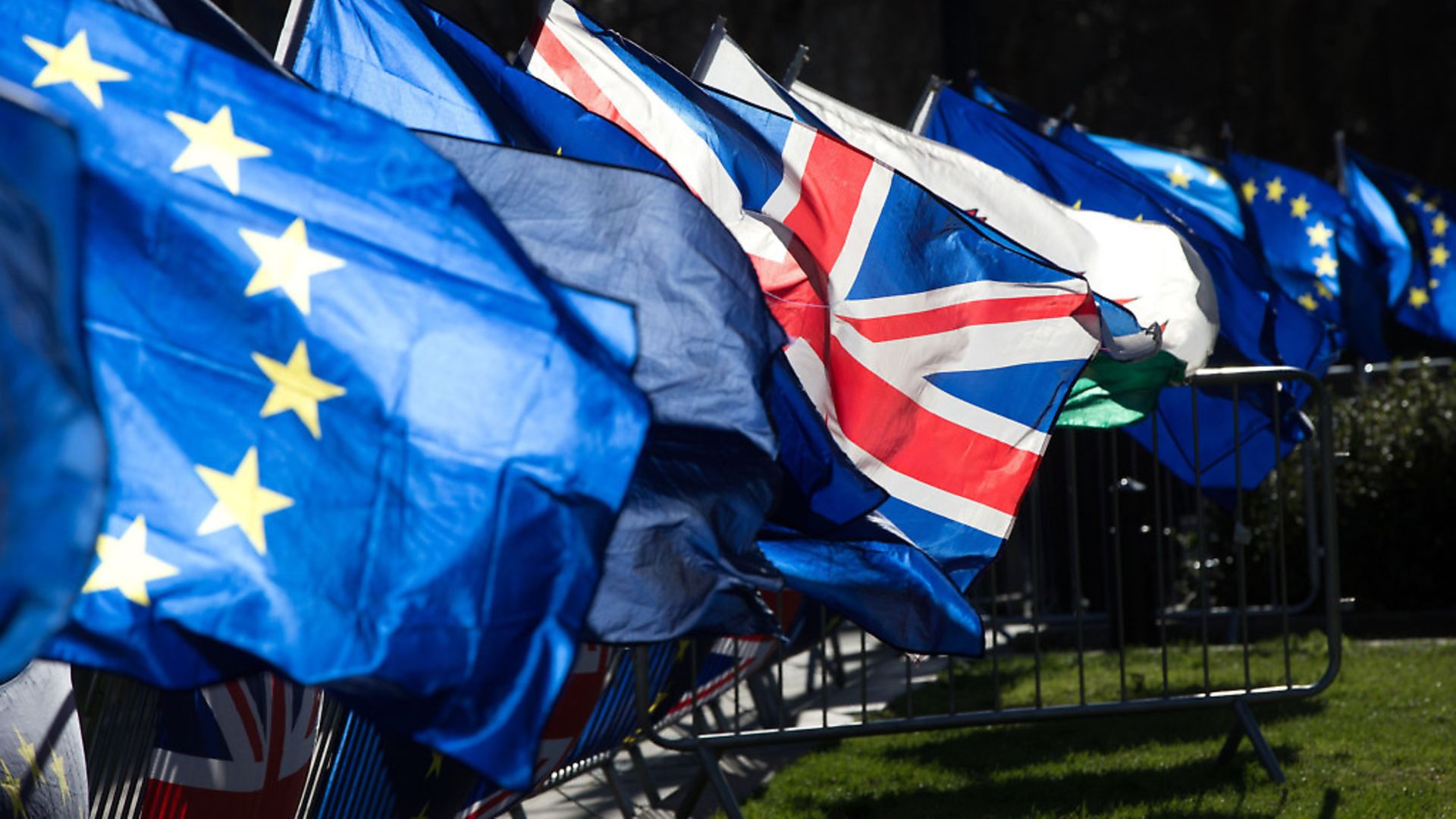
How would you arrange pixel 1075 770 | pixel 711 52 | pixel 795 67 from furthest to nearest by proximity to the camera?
pixel 795 67 < pixel 1075 770 < pixel 711 52

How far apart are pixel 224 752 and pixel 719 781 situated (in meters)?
2.17

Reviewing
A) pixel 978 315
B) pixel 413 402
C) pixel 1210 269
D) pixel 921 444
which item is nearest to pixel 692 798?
pixel 921 444

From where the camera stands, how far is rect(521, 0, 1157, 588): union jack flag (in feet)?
18.0

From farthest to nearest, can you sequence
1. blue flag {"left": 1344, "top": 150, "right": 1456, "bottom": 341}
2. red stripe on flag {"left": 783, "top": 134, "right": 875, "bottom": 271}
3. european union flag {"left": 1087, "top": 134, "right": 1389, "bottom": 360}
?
blue flag {"left": 1344, "top": 150, "right": 1456, "bottom": 341} < european union flag {"left": 1087, "top": 134, "right": 1389, "bottom": 360} < red stripe on flag {"left": 783, "top": 134, "right": 875, "bottom": 271}

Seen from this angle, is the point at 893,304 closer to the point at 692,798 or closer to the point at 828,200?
the point at 828,200

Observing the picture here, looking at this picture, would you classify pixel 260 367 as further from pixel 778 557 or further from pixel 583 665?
pixel 583 665

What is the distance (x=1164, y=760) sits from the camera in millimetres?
6902

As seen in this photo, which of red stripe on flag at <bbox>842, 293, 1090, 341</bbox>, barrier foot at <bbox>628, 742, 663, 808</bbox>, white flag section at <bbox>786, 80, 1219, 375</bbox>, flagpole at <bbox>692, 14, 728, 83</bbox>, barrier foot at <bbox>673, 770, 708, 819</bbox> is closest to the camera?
red stripe on flag at <bbox>842, 293, 1090, 341</bbox>

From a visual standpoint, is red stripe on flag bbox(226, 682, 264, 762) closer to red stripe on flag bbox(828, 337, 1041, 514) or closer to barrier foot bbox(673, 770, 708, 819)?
red stripe on flag bbox(828, 337, 1041, 514)

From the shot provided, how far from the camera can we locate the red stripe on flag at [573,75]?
19.3ft

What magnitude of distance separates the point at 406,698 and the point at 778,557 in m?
1.82

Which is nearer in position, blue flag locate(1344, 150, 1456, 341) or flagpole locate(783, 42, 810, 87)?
flagpole locate(783, 42, 810, 87)

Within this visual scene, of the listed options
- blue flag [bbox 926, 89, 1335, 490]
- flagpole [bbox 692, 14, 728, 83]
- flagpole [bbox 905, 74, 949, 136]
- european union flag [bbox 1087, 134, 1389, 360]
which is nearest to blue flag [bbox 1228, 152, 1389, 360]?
european union flag [bbox 1087, 134, 1389, 360]

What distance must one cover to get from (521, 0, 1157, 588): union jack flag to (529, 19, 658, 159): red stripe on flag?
0.01 meters
